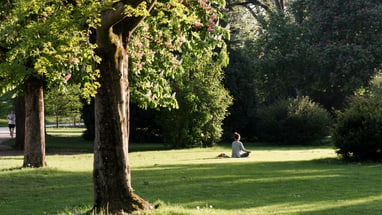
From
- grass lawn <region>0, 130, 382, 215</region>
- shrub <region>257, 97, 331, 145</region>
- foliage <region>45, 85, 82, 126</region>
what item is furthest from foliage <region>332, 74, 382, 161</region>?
foliage <region>45, 85, 82, 126</region>

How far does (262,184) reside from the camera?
16.9 meters

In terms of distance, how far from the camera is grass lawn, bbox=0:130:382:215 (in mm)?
12906

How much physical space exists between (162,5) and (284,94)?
41263mm

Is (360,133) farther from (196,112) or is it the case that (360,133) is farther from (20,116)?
(20,116)

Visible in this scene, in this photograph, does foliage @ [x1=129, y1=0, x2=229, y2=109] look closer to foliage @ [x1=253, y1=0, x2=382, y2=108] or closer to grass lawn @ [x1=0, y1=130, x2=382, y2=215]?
grass lawn @ [x1=0, y1=130, x2=382, y2=215]

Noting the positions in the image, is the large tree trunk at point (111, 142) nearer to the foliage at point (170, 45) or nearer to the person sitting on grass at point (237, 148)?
the foliage at point (170, 45)

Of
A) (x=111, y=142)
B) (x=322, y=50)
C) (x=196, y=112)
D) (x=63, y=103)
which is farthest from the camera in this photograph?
(x=63, y=103)

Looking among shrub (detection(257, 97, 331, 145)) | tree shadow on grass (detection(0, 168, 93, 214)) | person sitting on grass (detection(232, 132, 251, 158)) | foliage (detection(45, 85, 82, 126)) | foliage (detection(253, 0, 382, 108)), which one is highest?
foliage (detection(253, 0, 382, 108))

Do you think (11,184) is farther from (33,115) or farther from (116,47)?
(116,47)

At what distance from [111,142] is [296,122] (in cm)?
2981

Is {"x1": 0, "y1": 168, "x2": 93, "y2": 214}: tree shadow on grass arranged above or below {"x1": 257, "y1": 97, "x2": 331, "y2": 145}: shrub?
below

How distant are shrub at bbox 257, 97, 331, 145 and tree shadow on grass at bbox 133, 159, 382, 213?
1612cm

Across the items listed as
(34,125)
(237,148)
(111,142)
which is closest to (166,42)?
(111,142)

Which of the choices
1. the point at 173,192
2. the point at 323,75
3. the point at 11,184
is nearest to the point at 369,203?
the point at 173,192
